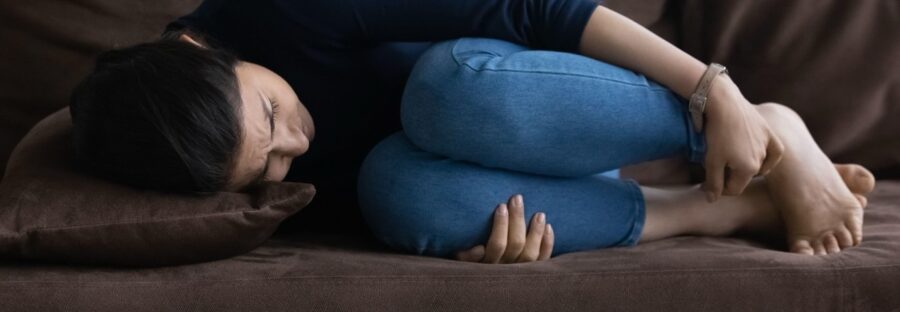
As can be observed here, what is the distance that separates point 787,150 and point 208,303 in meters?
0.77

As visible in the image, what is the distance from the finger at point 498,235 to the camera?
1077 mm

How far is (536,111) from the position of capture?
105 cm

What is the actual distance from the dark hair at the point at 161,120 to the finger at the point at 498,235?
12.6 inches

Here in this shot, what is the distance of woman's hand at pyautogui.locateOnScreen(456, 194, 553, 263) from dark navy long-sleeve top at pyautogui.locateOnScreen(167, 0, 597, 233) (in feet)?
0.75

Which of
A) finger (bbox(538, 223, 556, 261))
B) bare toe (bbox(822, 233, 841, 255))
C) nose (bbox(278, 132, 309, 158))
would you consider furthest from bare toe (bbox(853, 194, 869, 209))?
nose (bbox(278, 132, 309, 158))

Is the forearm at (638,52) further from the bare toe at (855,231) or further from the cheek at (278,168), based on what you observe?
the cheek at (278,168)

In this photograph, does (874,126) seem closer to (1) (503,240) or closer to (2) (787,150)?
(2) (787,150)

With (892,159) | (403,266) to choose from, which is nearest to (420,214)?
(403,266)

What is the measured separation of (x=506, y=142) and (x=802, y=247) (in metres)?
0.41

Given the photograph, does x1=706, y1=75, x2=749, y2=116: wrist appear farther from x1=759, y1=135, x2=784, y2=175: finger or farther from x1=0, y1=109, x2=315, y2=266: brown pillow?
x1=0, y1=109, x2=315, y2=266: brown pillow

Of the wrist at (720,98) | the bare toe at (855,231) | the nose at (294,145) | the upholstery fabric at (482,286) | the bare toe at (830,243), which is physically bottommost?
the bare toe at (830,243)

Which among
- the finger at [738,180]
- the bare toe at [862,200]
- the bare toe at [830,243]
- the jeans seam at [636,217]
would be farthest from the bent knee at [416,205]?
the bare toe at [862,200]

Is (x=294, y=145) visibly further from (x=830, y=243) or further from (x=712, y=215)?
(x=830, y=243)

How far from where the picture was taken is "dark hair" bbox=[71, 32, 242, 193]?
0.98 metres
